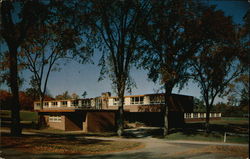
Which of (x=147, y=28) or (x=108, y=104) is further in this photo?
(x=108, y=104)

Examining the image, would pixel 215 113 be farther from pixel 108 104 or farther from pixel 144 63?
pixel 144 63

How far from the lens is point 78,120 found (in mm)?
30938

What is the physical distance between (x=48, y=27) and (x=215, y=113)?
6871 centimetres

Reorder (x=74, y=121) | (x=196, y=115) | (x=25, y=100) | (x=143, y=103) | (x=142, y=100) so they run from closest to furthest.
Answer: (x=74, y=121), (x=143, y=103), (x=142, y=100), (x=196, y=115), (x=25, y=100)

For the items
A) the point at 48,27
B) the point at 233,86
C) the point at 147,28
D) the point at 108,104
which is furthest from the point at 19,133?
the point at 108,104

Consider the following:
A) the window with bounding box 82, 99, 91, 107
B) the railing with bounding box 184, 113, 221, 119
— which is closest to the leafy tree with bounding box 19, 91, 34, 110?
the window with bounding box 82, 99, 91, 107

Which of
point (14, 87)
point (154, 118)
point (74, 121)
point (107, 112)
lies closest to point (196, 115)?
point (154, 118)

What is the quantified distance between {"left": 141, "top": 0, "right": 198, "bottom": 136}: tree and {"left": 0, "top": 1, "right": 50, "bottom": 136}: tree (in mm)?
11609

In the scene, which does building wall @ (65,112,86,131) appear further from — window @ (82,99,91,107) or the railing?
the railing

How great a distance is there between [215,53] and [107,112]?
736 inches

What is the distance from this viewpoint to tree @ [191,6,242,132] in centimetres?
1947

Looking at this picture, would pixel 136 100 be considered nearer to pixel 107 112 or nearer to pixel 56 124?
pixel 107 112

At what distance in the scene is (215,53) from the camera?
22016mm

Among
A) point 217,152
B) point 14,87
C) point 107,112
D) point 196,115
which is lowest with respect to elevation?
point 196,115
